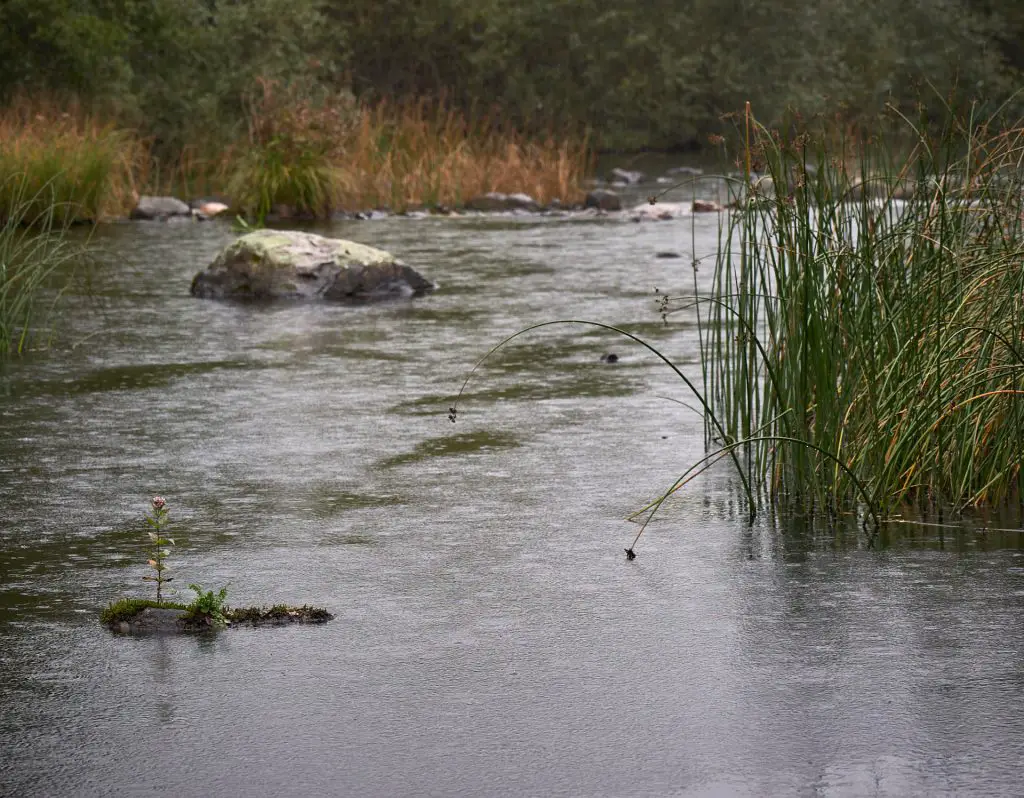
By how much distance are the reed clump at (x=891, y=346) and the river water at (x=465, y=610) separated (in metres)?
0.32

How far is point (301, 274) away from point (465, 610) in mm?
8052

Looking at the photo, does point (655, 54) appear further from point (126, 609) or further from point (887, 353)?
point (126, 609)

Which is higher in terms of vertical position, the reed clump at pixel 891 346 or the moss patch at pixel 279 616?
the reed clump at pixel 891 346

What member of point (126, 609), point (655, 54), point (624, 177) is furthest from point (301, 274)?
point (655, 54)

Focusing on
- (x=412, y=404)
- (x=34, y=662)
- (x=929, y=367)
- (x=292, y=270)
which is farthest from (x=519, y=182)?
(x=34, y=662)

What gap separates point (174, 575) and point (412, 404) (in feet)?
9.58

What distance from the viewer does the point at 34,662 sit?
3955mm

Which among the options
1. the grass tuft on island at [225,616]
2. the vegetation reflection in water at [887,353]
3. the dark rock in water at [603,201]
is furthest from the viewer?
the dark rock in water at [603,201]

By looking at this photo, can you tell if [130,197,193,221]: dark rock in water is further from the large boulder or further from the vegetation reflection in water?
the vegetation reflection in water

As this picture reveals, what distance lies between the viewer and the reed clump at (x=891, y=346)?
537cm

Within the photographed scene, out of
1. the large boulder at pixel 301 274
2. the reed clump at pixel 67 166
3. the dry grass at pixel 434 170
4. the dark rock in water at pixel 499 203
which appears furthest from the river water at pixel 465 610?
the dark rock in water at pixel 499 203

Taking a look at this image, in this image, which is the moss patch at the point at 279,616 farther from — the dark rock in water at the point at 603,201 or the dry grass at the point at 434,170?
the dark rock in water at the point at 603,201

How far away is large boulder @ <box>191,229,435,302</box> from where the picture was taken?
39.6 feet

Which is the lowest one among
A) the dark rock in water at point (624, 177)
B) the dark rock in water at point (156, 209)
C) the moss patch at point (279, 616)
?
the moss patch at point (279, 616)
